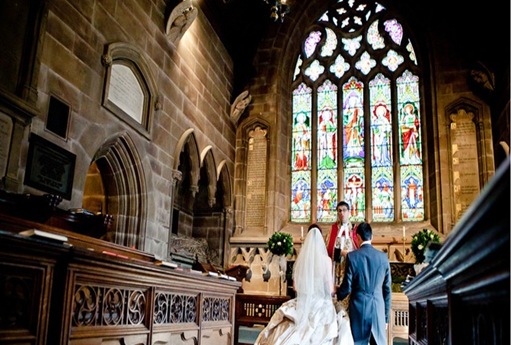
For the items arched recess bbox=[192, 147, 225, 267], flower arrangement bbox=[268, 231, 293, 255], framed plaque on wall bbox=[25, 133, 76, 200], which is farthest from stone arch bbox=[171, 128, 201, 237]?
framed plaque on wall bbox=[25, 133, 76, 200]

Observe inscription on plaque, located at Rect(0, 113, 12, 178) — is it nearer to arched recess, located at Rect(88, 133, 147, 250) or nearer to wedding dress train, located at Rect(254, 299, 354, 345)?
arched recess, located at Rect(88, 133, 147, 250)

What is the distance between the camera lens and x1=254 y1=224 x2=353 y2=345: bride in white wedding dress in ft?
14.7

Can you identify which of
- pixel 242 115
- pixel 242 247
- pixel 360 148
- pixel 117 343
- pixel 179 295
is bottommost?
pixel 117 343

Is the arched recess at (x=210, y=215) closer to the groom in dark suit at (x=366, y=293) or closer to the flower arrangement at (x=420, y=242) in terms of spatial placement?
the flower arrangement at (x=420, y=242)

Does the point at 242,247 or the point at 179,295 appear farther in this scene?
the point at 242,247

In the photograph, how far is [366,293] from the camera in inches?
170

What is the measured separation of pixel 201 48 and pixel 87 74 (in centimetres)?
376

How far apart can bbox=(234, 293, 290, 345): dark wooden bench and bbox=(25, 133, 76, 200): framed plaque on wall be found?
10.0 ft

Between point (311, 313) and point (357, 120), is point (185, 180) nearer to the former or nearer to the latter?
point (357, 120)

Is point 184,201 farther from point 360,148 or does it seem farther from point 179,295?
point 179,295

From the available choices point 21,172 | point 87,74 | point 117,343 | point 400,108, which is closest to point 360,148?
point 400,108

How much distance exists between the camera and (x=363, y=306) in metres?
4.32

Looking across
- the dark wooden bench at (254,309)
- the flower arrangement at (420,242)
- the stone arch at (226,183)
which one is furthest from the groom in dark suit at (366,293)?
the stone arch at (226,183)

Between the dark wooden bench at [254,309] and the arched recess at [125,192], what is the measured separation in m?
1.67
